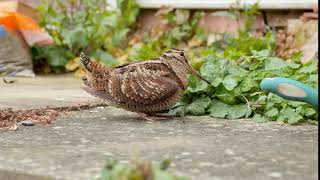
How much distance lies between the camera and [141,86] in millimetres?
3455

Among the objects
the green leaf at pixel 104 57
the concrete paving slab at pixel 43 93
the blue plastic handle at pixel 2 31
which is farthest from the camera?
the green leaf at pixel 104 57

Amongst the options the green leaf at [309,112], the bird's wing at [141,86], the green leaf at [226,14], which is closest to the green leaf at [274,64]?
the green leaf at [309,112]

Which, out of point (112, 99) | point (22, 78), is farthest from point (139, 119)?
point (22, 78)

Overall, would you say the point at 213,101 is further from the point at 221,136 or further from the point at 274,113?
the point at 221,136

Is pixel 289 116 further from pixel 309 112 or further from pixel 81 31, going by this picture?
pixel 81 31

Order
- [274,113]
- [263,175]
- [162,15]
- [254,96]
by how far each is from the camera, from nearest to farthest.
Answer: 1. [263,175]
2. [274,113]
3. [254,96]
4. [162,15]

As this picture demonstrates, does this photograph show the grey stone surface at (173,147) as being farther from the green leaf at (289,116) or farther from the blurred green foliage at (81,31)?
the blurred green foliage at (81,31)

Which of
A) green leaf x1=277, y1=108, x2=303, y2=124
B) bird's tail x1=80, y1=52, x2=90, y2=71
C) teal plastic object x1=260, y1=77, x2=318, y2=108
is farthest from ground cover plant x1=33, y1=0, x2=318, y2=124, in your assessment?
teal plastic object x1=260, y1=77, x2=318, y2=108

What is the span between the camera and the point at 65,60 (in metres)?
6.46

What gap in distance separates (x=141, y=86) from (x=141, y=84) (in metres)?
0.02

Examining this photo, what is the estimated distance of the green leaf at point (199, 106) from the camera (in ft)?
12.3

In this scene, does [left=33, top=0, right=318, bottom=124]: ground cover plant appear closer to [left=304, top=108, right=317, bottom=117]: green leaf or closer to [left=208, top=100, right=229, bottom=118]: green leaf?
[left=208, top=100, right=229, bottom=118]: green leaf

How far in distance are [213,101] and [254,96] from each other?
0.76 ft

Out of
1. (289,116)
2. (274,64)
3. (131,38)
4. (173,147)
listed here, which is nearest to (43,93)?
(274,64)
